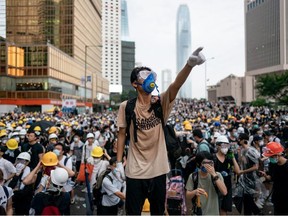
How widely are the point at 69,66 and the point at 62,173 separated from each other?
70370 millimetres

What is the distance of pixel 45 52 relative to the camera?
58.6 m

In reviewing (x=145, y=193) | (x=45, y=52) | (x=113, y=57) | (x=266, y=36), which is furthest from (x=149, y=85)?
(x=113, y=57)

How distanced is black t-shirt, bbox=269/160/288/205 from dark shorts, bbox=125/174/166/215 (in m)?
2.69

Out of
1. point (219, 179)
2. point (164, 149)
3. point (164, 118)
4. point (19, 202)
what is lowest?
point (19, 202)

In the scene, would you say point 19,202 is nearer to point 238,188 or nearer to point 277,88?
point 238,188

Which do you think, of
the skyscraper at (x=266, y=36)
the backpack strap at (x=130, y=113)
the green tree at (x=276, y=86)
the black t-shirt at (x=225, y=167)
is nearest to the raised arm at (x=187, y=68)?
the backpack strap at (x=130, y=113)

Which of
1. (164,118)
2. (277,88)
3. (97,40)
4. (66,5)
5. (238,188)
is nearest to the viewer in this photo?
(164,118)

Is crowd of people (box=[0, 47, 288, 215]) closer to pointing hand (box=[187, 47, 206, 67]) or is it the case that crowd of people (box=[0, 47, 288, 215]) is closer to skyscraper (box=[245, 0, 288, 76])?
pointing hand (box=[187, 47, 206, 67])

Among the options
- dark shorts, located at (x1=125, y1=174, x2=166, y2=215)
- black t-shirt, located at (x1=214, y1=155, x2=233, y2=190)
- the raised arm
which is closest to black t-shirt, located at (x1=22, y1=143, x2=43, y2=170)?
black t-shirt, located at (x1=214, y1=155, x2=233, y2=190)

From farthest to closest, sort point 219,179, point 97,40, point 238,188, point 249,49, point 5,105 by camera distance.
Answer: point 249,49, point 97,40, point 5,105, point 238,188, point 219,179

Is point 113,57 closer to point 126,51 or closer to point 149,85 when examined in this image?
point 126,51

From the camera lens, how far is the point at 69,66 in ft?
235

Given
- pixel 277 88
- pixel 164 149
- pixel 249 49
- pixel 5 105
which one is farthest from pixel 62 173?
pixel 249 49

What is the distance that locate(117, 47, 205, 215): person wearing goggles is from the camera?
8.86 feet
